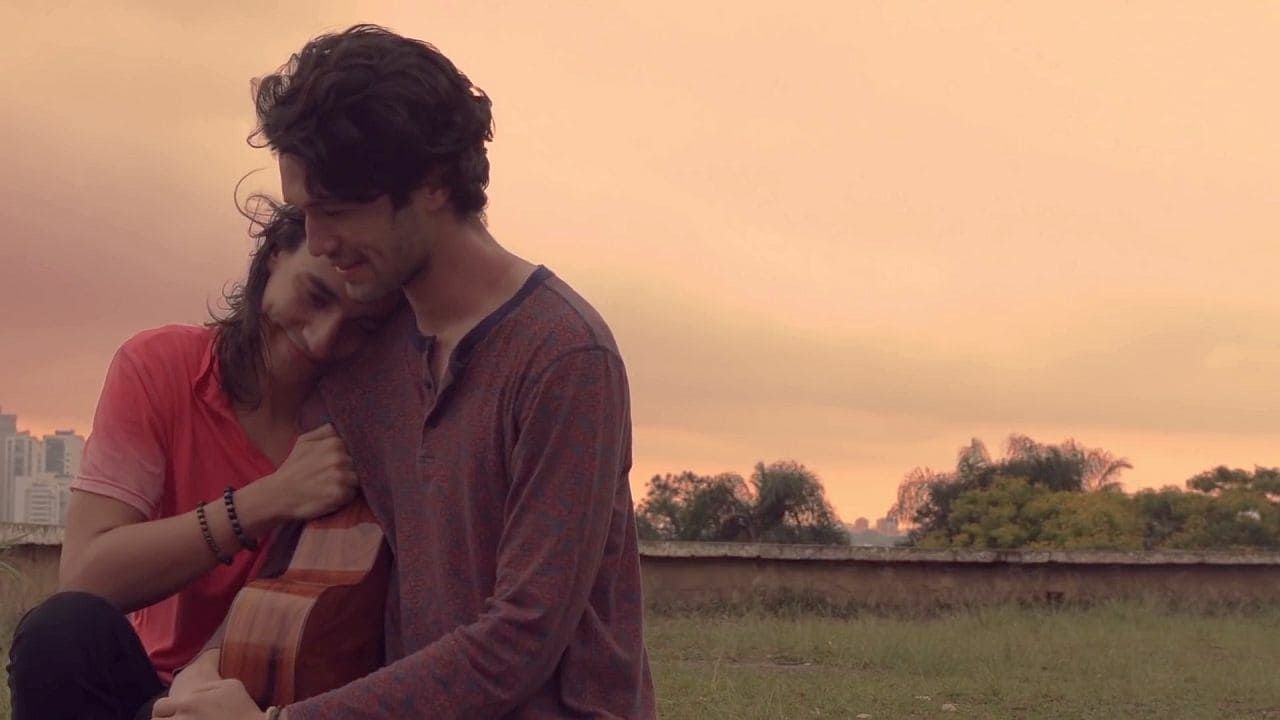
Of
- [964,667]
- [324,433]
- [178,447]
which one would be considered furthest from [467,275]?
[964,667]

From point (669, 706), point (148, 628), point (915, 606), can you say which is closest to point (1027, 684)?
point (669, 706)

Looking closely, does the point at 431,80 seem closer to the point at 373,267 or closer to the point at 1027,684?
the point at 373,267

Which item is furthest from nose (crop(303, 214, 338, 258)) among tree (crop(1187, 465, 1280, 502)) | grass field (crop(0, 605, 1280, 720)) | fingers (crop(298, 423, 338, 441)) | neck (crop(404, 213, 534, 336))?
tree (crop(1187, 465, 1280, 502))

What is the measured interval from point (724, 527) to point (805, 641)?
11.1 m

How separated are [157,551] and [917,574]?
8948 millimetres

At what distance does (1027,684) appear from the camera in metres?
7.14

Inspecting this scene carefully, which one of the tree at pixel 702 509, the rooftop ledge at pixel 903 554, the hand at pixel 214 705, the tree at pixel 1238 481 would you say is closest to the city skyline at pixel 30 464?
the rooftop ledge at pixel 903 554

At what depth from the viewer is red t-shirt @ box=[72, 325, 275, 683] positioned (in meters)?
2.62

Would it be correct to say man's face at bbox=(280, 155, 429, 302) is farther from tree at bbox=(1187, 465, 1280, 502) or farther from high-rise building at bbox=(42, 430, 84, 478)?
tree at bbox=(1187, 465, 1280, 502)

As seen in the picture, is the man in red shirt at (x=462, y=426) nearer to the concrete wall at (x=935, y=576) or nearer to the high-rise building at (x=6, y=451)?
the concrete wall at (x=935, y=576)

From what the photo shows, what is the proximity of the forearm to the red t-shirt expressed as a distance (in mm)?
113

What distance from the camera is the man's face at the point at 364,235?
227 centimetres

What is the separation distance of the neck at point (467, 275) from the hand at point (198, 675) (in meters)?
0.70

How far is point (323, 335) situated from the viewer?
2.55m
